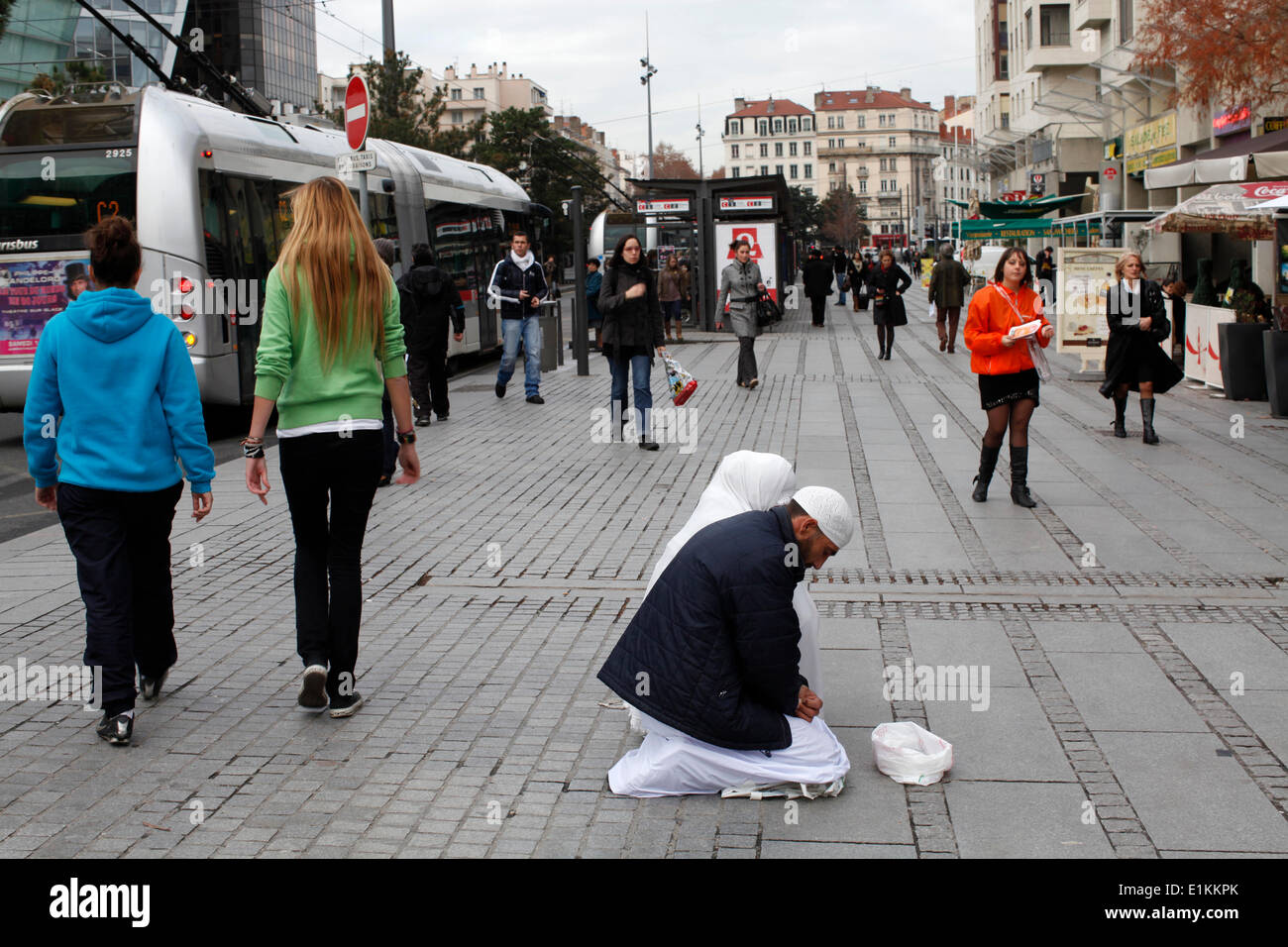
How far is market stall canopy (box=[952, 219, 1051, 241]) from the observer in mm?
35750

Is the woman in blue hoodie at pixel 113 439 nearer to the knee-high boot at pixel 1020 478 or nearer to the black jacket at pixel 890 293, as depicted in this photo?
the knee-high boot at pixel 1020 478

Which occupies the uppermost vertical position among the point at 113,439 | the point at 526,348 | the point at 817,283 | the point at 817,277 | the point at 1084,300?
the point at 817,277

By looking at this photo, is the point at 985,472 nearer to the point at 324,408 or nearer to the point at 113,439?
the point at 324,408

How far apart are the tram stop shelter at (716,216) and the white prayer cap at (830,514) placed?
A: 1000 inches

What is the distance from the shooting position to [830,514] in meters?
4.18

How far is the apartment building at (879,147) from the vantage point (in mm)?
184500

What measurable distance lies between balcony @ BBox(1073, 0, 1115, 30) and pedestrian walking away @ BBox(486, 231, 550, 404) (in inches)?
1378

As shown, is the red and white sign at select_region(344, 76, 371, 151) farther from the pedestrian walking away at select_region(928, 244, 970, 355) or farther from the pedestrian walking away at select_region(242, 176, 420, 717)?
the pedestrian walking away at select_region(928, 244, 970, 355)

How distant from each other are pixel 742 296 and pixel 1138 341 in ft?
19.3

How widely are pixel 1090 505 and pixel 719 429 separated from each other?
4.66 m

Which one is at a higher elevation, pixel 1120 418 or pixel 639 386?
pixel 639 386

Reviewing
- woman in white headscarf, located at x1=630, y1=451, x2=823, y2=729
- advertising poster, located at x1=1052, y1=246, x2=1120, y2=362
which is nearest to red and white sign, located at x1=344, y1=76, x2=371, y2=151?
woman in white headscarf, located at x1=630, y1=451, x2=823, y2=729

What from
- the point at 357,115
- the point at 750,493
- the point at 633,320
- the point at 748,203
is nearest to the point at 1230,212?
the point at 633,320
